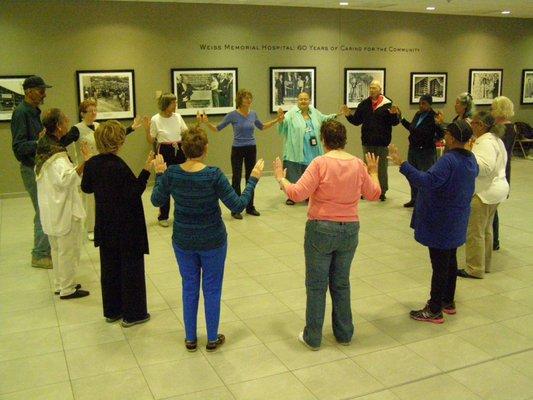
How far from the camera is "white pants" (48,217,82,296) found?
15.8 feet

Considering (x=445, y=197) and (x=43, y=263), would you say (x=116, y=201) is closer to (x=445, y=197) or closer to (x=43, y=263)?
(x=43, y=263)

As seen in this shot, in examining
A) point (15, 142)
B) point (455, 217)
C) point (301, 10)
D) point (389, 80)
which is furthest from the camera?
point (389, 80)

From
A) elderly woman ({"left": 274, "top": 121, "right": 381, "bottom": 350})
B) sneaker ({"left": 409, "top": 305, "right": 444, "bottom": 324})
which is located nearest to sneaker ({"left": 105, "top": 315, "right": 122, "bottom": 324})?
elderly woman ({"left": 274, "top": 121, "right": 381, "bottom": 350})

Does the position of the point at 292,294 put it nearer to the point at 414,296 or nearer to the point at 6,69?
the point at 414,296

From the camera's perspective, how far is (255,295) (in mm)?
4953

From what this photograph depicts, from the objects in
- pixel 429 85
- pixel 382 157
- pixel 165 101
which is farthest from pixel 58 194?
pixel 429 85

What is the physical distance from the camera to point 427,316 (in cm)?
438

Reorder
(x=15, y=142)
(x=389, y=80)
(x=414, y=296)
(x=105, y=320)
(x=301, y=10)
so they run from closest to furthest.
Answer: (x=105, y=320), (x=414, y=296), (x=15, y=142), (x=301, y=10), (x=389, y=80)

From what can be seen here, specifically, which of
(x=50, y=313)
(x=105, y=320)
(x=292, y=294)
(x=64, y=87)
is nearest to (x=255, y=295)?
(x=292, y=294)

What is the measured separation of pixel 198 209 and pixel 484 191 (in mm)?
2777

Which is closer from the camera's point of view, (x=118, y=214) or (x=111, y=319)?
(x=118, y=214)

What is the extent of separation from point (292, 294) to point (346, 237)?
144 cm

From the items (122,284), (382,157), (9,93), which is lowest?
(122,284)

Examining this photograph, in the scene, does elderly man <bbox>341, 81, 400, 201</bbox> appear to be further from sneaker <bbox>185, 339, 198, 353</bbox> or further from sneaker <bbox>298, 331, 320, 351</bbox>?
sneaker <bbox>185, 339, 198, 353</bbox>
